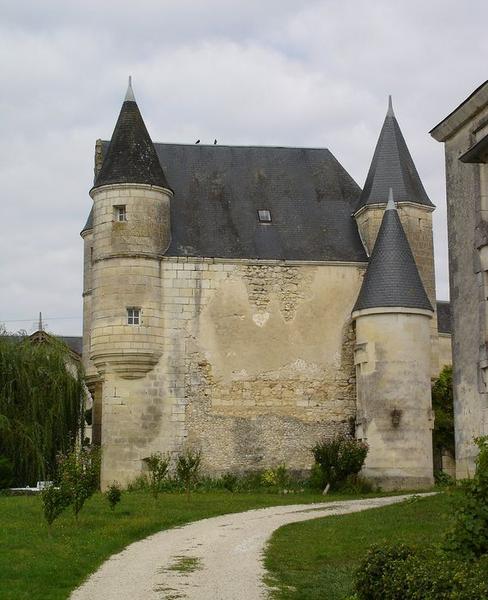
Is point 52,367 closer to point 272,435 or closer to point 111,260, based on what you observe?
point 111,260

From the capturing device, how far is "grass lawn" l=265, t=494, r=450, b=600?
1228 centimetres

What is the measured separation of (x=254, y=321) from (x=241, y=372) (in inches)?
58.8

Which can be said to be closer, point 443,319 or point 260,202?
point 260,202

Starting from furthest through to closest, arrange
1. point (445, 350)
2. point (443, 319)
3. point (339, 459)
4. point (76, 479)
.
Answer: point (443, 319) < point (445, 350) < point (339, 459) < point (76, 479)

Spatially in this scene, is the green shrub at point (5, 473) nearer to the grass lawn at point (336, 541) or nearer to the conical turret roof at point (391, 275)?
the conical turret roof at point (391, 275)

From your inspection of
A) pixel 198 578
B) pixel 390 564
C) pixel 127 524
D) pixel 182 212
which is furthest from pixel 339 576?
pixel 182 212

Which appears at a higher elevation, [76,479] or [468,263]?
[468,263]

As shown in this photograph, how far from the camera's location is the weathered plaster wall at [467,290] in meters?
15.7

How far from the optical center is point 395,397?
28969mm

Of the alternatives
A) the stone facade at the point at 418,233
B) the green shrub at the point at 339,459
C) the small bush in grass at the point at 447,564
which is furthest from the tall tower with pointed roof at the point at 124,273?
the small bush in grass at the point at 447,564

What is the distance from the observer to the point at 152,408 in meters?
30.0

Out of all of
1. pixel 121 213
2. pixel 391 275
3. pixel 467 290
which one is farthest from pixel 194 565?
pixel 121 213

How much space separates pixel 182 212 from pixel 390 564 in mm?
23079

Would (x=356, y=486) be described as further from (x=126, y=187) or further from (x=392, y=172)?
(x=126, y=187)
